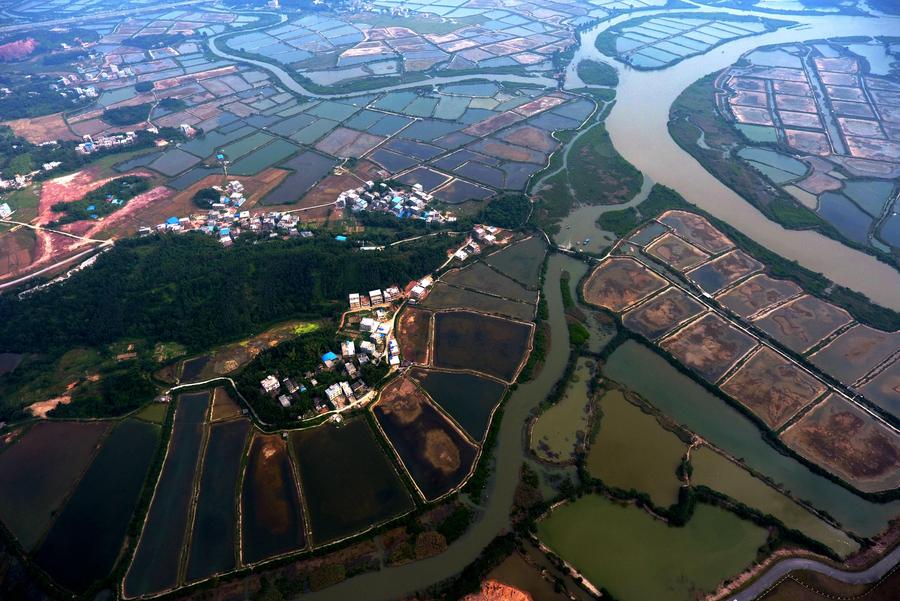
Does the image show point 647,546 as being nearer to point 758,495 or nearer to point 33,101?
point 758,495

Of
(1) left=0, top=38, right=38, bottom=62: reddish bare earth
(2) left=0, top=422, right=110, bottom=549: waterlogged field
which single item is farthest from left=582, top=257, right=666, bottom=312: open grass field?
(1) left=0, top=38, right=38, bottom=62: reddish bare earth

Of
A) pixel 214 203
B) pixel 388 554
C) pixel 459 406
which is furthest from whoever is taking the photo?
pixel 214 203

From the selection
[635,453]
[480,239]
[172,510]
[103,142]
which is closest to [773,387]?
[635,453]

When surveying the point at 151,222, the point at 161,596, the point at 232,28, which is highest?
the point at 232,28

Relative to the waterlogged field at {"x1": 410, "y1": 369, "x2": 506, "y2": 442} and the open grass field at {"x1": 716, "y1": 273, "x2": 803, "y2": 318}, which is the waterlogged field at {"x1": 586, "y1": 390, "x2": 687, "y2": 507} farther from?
the open grass field at {"x1": 716, "y1": 273, "x2": 803, "y2": 318}

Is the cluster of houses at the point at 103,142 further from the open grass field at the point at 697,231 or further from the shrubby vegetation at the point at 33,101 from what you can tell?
the open grass field at the point at 697,231

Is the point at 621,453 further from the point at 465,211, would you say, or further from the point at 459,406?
the point at 465,211

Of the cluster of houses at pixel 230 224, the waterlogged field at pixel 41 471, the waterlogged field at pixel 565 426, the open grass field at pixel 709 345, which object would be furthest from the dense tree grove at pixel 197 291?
the open grass field at pixel 709 345

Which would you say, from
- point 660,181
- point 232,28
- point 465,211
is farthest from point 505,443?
point 232,28
